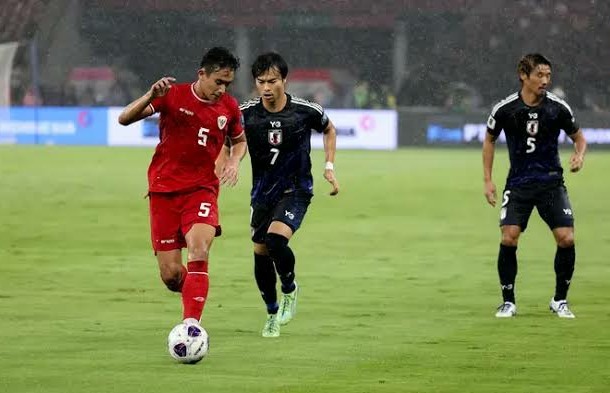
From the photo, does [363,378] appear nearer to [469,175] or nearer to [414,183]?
[414,183]

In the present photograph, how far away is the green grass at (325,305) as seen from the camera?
872cm

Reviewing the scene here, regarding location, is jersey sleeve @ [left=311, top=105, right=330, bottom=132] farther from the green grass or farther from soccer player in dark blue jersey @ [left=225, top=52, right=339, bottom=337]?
the green grass

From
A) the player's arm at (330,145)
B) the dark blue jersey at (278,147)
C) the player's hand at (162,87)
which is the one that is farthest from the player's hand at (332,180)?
the player's hand at (162,87)

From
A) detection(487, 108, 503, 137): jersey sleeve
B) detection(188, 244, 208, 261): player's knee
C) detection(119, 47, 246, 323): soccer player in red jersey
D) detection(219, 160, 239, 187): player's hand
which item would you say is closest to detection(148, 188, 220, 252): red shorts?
detection(119, 47, 246, 323): soccer player in red jersey

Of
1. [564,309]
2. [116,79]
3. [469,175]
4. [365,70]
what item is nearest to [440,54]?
[365,70]

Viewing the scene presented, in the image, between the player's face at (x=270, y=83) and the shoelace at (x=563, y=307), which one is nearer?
the player's face at (x=270, y=83)

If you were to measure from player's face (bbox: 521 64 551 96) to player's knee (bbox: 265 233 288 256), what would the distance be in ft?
7.96

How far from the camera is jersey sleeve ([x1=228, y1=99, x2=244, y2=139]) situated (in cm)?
1009

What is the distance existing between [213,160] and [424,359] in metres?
1.94

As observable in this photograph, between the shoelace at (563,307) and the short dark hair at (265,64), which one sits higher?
the short dark hair at (265,64)

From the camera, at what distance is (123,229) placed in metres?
20.4

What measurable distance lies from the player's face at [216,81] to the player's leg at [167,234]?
29.1 inches

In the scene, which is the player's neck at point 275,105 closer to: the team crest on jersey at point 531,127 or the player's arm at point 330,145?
the player's arm at point 330,145

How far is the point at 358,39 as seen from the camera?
5388cm
